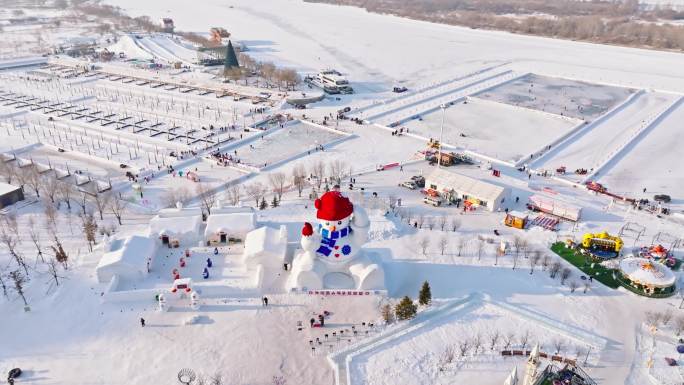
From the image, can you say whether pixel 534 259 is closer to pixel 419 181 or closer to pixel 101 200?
pixel 419 181

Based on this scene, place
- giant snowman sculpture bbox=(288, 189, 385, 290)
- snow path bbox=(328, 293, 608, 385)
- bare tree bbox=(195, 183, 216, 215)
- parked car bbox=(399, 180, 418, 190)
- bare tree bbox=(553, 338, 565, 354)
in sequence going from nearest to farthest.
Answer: snow path bbox=(328, 293, 608, 385) → bare tree bbox=(553, 338, 565, 354) → giant snowman sculpture bbox=(288, 189, 385, 290) → bare tree bbox=(195, 183, 216, 215) → parked car bbox=(399, 180, 418, 190)

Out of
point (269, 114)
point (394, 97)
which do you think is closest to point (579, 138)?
point (394, 97)

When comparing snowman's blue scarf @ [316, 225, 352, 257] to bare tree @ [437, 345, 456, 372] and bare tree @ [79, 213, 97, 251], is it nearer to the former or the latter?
bare tree @ [437, 345, 456, 372]

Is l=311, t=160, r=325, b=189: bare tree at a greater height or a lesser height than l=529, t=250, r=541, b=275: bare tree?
greater

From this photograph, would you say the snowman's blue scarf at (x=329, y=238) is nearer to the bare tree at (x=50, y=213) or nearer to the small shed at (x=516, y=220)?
the small shed at (x=516, y=220)

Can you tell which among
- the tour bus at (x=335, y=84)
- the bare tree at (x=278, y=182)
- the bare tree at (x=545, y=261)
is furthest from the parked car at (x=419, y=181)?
the tour bus at (x=335, y=84)

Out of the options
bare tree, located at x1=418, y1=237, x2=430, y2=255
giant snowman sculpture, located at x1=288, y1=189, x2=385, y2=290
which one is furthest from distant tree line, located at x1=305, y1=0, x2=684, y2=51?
giant snowman sculpture, located at x1=288, y1=189, x2=385, y2=290

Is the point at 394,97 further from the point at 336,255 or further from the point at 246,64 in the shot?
the point at 336,255

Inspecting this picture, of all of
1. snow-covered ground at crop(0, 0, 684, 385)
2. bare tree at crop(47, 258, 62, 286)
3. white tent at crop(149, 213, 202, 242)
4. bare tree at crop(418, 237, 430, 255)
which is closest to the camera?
snow-covered ground at crop(0, 0, 684, 385)
